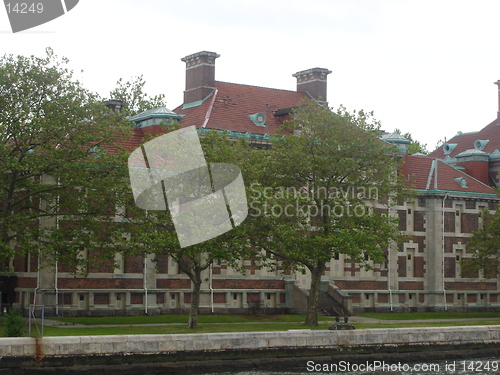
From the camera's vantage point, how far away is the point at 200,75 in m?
57.8

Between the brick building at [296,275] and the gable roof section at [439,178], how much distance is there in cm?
9

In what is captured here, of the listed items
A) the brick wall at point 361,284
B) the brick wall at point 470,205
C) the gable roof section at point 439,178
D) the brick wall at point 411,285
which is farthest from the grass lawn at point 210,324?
the gable roof section at point 439,178

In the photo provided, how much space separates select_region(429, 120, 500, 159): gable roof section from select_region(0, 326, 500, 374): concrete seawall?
2980cm

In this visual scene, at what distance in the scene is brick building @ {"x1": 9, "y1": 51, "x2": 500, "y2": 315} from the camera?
157 ft

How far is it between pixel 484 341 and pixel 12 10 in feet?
84.0

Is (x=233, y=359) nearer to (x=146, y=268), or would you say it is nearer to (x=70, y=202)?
(x=70, y=202)

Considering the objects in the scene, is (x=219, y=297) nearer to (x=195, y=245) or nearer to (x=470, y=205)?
(x=195, y=245)

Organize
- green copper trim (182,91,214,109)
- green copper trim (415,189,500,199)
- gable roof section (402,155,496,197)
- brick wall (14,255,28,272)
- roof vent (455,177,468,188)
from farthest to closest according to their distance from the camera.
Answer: roof vent (455,177,468,188), gable roof section (402,155,496,197), green copper trim (415,189,500,199), green copper trim (182,91,214,109), brick wall (14,255,28,272)

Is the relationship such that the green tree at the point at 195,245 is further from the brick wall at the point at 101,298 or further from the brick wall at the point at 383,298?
the brick wall at the point at 383,298

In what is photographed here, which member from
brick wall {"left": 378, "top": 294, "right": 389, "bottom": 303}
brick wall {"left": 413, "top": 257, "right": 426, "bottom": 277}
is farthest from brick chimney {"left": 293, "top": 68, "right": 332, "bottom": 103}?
brick wall {"left": 378, "top": 294, "right": 389, "bottom": 303}

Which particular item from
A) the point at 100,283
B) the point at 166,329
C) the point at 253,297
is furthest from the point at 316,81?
the point at 166,329

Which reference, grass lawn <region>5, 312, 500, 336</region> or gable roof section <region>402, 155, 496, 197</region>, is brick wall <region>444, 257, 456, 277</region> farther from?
grass lawn <region>5, 312, 500, 336</region>

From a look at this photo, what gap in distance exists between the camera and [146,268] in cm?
4916

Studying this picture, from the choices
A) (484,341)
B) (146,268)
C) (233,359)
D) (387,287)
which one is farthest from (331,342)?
(387,287)
